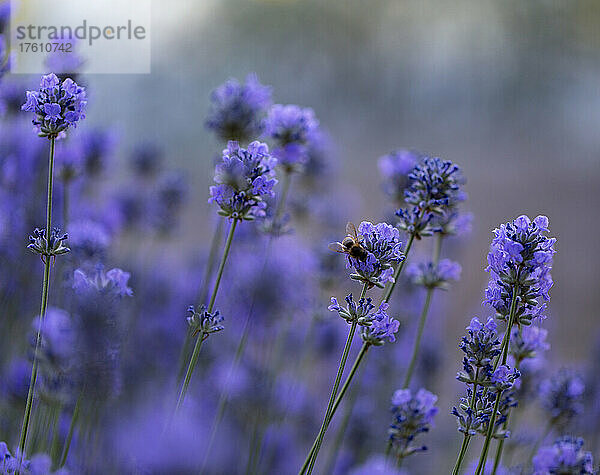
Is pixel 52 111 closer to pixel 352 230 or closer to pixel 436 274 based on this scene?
pixel 352 230

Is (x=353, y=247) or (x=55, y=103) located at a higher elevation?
(x=55, y=103)

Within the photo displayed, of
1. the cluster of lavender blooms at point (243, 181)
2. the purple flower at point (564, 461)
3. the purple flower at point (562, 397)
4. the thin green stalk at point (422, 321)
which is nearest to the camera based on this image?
the purple flower at point (564, 461)

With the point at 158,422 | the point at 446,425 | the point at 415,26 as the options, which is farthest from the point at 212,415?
the point at 415,26

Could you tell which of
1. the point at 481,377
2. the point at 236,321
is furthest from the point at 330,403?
the point at 236,321

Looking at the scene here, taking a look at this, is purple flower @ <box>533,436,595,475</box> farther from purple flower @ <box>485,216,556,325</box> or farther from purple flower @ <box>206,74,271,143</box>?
purple flower @ <box>206,74,271,143</box>

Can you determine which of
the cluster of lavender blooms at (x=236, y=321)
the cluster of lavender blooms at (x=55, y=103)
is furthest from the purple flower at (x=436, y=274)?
the cluster of lavender blooms at (x=55, y=103)

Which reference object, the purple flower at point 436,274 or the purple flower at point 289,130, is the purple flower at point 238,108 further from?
the purple flower at point 436,274
